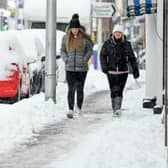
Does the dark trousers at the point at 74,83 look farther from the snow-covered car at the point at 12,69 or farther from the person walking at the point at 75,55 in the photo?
the snow-covered car at the point at 12,69

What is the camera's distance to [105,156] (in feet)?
26.6

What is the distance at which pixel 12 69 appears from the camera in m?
14.9

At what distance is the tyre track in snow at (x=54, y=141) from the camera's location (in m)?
8.20

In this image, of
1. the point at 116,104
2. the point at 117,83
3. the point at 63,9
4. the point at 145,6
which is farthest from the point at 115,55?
the point at 63,9

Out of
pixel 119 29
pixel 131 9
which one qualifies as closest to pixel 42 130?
pixel 119 29

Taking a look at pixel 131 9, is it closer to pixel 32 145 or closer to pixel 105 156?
pixel 32 145

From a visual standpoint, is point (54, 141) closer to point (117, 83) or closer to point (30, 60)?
point (117, 83)

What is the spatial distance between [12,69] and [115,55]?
10.8 ft

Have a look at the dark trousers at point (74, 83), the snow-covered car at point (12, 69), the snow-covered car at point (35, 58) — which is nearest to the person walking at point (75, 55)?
the dark trousers at point (74, 83)

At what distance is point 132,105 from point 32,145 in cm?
585

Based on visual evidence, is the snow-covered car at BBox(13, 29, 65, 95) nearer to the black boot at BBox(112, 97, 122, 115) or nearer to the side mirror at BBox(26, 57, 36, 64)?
the side mirror at BBox(26, 57, 36, 64)

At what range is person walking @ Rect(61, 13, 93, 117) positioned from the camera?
12430mm

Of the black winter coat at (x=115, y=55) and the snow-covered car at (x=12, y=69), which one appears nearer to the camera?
the black winter coat at (x=115, y=55)

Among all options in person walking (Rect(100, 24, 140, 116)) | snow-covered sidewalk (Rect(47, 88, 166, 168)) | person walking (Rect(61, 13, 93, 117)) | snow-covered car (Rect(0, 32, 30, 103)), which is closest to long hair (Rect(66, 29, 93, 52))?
person walking (Rect(61, 13, 93, 117))
